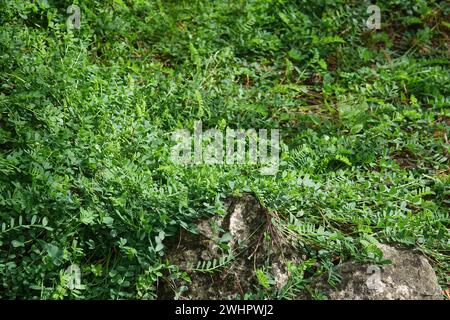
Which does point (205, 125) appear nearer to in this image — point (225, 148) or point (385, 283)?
point (225, 148)

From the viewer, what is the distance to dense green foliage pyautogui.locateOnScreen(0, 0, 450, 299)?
359 centimetres

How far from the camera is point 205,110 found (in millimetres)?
4770

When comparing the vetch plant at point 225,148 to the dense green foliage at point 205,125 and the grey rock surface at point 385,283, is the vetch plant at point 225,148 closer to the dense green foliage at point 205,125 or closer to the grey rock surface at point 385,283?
the dense green foliage at point 205,125

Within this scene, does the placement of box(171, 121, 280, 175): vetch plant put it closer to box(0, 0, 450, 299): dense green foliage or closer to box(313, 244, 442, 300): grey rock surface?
box(0, 0, 450, 299): dense green foliage

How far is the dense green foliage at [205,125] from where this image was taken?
3.59 m

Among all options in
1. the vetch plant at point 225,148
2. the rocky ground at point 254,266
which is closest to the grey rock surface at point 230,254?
the rocky ground at point 254,266

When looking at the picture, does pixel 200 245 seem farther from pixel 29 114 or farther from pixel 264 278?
pixel 29 114

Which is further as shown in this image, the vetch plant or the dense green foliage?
the vetch plant

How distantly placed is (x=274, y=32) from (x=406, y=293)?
2.88 meters

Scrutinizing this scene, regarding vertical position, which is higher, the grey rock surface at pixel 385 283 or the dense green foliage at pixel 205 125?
the dense green foliage at pixel 205 125

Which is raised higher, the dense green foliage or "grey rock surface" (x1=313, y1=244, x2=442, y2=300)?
the dense green foliage

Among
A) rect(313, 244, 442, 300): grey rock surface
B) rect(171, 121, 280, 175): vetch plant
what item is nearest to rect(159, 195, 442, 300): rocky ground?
rect(313, 244, 442, 300): grey rock surface

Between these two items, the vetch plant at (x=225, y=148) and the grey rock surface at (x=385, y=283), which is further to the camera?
the vetch plant at (x=225, y=148)

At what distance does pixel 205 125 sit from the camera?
15.6ft
